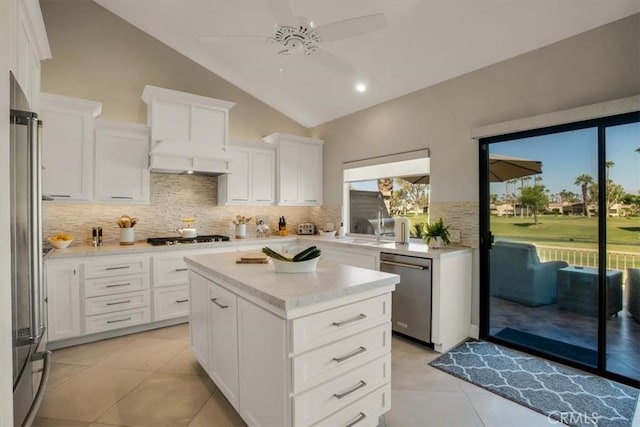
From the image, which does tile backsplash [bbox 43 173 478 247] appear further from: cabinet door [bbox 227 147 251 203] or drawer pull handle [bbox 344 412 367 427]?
drawer pull handle [bbox 344 412 367 427]

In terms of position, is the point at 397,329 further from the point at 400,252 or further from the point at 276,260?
the point at 276,260

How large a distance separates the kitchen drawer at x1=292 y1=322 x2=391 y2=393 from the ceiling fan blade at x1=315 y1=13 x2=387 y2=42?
6.31 feet

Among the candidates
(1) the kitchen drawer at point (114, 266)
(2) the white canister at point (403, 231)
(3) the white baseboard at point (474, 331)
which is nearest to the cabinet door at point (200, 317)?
(1) the kitchen drawer at point (114, 266)

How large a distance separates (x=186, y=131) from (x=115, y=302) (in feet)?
6.81

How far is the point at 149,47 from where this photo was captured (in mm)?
4051

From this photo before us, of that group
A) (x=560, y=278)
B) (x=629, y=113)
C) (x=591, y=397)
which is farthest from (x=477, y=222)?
→ (x=591, y=397)

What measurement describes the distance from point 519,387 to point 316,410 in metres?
1.77

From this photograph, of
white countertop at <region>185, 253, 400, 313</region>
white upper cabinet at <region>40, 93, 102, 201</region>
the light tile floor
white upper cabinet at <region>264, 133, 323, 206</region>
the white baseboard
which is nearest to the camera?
white countertop at <region>185, 253, 400, 313</region>

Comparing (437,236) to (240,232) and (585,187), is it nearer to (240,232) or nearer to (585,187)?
(585,187)

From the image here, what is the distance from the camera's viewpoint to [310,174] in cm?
507

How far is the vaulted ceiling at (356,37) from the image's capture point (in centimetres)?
246

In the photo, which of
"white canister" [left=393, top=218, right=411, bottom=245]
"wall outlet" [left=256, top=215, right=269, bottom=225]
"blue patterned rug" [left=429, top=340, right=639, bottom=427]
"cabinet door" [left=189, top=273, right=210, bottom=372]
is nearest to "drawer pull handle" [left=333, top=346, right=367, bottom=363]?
"cabinet door" [left=189, top=273, right=210, bottom=372]

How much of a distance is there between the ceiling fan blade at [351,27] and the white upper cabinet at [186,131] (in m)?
2.19

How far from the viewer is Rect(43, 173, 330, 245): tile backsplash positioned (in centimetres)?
357
